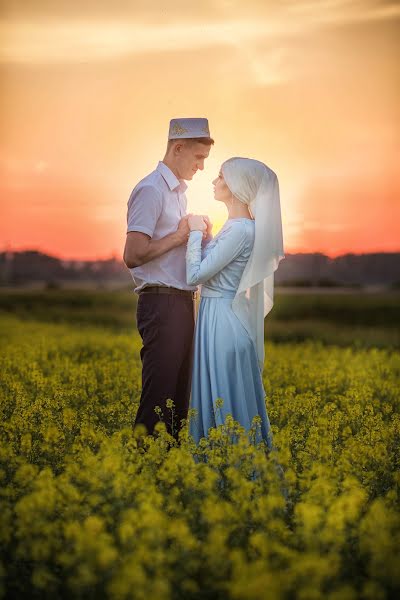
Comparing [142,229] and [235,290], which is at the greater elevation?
[142,229]

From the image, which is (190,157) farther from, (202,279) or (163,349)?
(163,349)

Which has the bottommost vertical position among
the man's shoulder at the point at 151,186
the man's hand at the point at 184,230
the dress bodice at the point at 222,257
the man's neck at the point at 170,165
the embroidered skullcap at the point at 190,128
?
the dress bodice at the point at 222,257

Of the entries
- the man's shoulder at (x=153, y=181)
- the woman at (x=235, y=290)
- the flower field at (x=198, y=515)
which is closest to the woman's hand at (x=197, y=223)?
the woman at (x=235, y=290)

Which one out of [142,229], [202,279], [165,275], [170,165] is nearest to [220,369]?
[202,279]

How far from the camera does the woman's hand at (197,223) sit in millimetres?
5641

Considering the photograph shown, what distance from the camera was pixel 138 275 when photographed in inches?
237

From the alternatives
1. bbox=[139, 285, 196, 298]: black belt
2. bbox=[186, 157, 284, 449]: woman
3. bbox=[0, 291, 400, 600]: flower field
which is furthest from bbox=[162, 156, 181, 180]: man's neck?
bbox=[0, 291, 400, 600]: flower field

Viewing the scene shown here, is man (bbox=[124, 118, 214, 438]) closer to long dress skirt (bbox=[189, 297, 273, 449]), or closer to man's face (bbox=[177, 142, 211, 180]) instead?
man's face (bbox=[177, 142, 211, 180])

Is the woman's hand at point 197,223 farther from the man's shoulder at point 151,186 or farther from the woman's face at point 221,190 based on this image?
the man's shoulder at point 151,186

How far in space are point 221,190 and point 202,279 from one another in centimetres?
69

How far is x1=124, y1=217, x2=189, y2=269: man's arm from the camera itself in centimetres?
576

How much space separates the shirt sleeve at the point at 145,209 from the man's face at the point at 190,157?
300mm

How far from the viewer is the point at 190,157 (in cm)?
605

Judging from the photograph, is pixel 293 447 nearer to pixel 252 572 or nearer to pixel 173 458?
pixel 173 458
